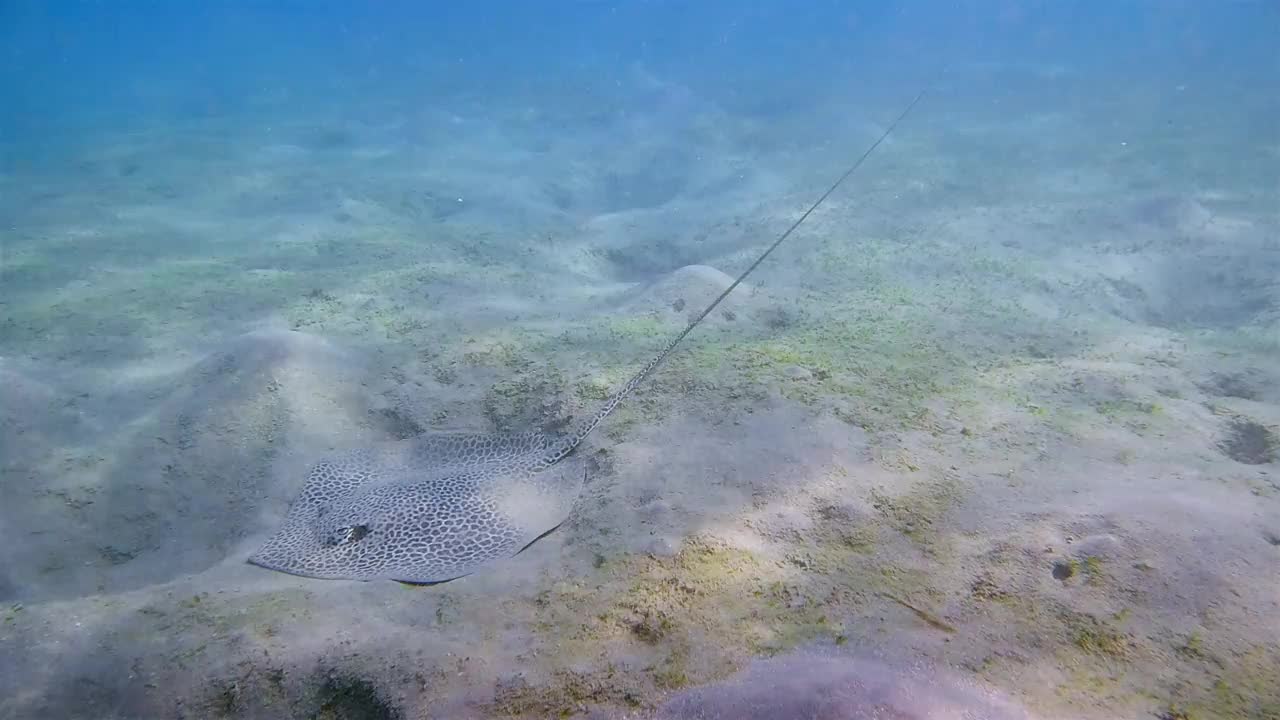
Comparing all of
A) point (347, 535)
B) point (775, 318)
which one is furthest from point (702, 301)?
point (347, 535)

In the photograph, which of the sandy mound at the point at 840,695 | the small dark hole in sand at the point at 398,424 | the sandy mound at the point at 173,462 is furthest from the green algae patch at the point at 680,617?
the sandy mound at the point at 173,462

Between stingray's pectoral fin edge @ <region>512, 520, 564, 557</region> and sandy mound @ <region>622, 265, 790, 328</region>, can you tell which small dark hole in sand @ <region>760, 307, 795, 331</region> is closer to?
sandy mound @ <region>622, 265, 790, 328</region>

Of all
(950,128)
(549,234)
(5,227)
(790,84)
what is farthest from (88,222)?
(790,84)

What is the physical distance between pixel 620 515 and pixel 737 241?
28.5 ft

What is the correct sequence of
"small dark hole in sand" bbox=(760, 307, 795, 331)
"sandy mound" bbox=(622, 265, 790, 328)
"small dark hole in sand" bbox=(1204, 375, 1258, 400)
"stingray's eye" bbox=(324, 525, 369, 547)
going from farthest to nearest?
"sandy mound" bbox=(622, 265, 790, 328) → "small dark hole in sand" bbox=(760, 307, 795, 331) → "small dark hole in sand" bbox=(1204, 375, 1258, 400) → "stingray's eye" bbox=(324, 525, 369, 547)

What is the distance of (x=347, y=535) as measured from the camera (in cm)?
428

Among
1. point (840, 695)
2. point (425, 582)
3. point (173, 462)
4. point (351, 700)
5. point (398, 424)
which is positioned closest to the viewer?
point (840, 695)

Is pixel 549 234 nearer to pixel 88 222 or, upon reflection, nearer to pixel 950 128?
pixel 88 222

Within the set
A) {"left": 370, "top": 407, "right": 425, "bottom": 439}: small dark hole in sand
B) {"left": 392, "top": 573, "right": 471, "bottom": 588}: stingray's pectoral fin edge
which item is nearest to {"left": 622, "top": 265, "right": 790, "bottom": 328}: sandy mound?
{"left": 370, "top": 407, "right": 425, "bottom": 439}: small dark hole in sand

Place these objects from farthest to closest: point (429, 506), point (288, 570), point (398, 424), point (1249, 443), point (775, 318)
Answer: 1. point (775, 318)
2. point (398, 424)
3. point (1249, 443)
4. point (429, 506)
5. point (288, 570)

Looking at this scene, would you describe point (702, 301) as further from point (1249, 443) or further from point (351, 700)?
point (351, 700)

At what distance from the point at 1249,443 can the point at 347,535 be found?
7.35m

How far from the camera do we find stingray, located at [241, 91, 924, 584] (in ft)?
13.4

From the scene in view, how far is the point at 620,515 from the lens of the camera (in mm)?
4430
